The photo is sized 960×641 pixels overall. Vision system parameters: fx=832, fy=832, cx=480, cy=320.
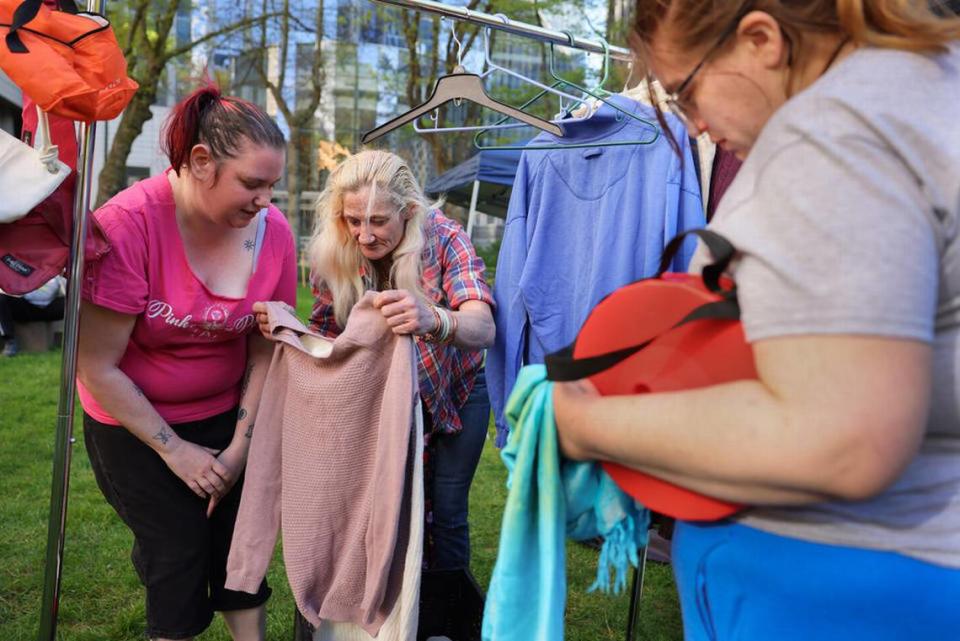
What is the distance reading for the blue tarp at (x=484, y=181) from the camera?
649 cm

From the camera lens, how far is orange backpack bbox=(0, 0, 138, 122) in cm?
174

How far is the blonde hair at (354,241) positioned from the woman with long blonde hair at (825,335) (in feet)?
5.31

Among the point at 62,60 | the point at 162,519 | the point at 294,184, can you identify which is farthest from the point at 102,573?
the point at 294,184

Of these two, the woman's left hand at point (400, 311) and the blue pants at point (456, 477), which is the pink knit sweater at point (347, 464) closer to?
the woman's left hand at point (400, 311)

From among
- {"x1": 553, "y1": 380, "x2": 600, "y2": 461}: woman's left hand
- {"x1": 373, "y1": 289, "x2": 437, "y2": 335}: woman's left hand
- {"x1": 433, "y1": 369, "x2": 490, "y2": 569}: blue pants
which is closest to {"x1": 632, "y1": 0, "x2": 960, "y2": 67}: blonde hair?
{"x1": 553, "y1": 380, "x2": 600, "y2": 461}: woman's left hand

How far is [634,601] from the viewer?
2570 mm

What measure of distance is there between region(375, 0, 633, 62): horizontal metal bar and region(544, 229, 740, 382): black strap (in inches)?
62.0

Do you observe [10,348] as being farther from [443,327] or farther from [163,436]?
[443,327]

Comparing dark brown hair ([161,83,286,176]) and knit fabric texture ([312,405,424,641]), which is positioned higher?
dark brown hair ([161,83,286,176])

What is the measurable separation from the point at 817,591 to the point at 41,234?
184cm

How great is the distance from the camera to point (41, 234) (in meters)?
1.99

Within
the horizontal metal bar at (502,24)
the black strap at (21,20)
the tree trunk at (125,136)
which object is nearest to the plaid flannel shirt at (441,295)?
the horizontal metal bar at (502,24)

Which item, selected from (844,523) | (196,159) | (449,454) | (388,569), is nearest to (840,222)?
(844,523)

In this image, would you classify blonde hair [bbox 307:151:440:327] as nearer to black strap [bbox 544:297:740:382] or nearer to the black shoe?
black strap [bbox 544:297:740:382]
